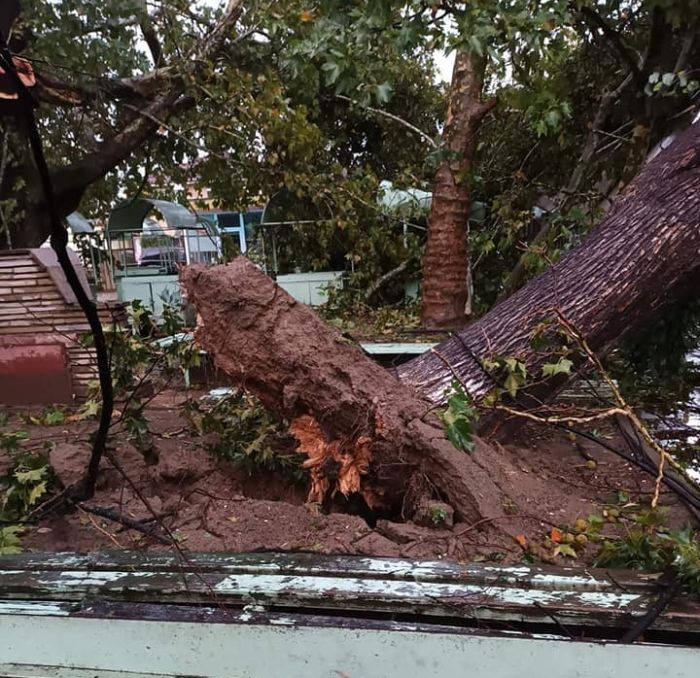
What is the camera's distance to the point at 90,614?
63.2 inches

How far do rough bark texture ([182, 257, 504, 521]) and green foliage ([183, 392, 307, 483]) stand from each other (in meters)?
0.25

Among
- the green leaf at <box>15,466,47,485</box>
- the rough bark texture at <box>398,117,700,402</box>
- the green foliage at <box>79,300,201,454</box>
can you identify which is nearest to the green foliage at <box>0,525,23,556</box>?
the green leaf at <box>15,466,47,485</box>

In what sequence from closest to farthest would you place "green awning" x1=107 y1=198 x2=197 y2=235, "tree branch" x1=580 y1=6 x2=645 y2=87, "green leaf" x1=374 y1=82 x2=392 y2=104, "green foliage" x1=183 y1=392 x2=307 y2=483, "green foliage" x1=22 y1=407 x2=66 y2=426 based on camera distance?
"green foliage" x1=183 y1=392 x2=307 y2=483
"green leaf" x1=374 y1=82 x2=392 y2=104
"green foliage" x1=22 y1=407 x2=66 y2=426
"tree branch" x1=580 y1=6 x2=645 y2=87
"green awning" x1=107 y1=198 x2=197 y2=235

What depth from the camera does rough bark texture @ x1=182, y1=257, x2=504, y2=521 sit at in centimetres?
238

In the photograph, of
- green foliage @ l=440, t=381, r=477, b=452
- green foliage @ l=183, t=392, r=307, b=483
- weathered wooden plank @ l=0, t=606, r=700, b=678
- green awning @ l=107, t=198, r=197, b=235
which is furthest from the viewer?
green awning @ l=107, t=198, r=197, b=235

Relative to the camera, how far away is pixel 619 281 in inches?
112

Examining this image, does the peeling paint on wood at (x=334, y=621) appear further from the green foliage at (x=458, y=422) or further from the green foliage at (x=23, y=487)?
the green foliage at (x=23, y=487)

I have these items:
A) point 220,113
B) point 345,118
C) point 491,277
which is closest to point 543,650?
point 220,113

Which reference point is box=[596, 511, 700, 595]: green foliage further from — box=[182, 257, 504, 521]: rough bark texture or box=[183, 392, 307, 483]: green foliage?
box=[183, 392, 307, 483]: green foliage

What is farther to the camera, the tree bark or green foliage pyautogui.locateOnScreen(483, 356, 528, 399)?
the tree bark

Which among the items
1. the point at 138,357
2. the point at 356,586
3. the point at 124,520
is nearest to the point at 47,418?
the point at 138,357

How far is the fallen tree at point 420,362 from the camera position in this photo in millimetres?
2393

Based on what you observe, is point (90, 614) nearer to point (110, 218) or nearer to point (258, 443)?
point (258, 443)

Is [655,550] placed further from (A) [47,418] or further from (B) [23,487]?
(A) [47,418]
